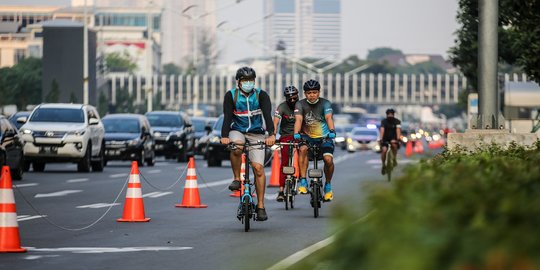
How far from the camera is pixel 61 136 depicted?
3709 centimetres

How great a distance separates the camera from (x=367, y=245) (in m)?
4.23

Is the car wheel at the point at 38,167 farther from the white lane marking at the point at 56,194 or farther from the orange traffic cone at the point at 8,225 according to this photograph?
the orange traffic cone at the point at 8,225

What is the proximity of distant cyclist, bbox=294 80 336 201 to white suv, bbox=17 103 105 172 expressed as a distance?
17713 millimetres

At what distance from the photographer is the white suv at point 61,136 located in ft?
121

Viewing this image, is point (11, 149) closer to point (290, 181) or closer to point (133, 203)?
point (290, 181)

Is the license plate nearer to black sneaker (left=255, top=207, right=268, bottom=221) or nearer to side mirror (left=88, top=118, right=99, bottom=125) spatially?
side mirror (left=88, top=118, right=99, bottom=125)

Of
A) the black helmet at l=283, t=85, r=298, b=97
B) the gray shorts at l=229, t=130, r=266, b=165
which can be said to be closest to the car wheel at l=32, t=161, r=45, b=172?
the black helmet at l=283, t=85, r=298, b=97

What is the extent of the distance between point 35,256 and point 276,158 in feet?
55.4

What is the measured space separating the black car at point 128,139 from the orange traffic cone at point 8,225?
30051 mm

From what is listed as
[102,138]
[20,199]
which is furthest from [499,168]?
[102,138]

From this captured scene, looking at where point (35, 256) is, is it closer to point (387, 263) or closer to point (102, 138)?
point (387, 263)

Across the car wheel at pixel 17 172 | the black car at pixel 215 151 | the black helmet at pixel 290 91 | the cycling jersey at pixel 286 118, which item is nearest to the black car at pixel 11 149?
the car wheel at pixel 17 172

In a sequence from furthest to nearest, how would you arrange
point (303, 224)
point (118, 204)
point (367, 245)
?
point (118, 204) < point (303, 224) < point (367, 245)

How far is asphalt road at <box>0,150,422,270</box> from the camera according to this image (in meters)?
11.8
